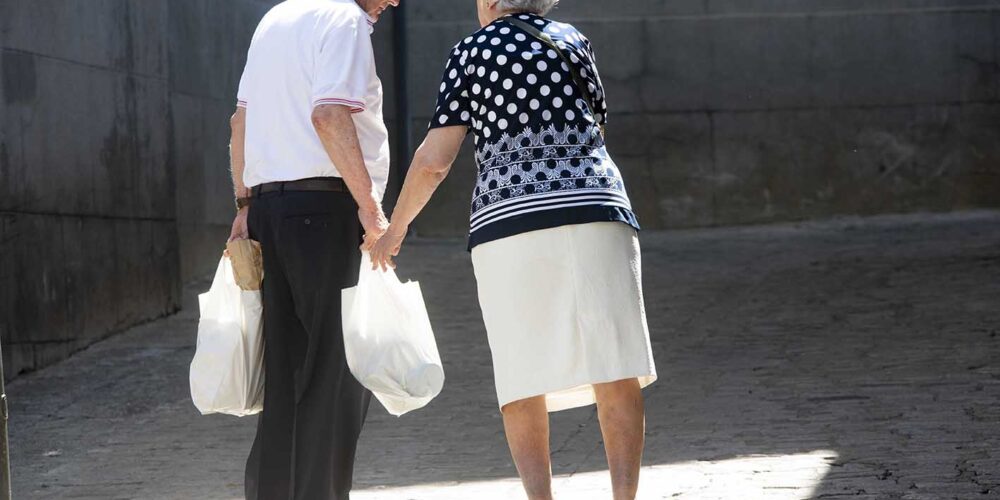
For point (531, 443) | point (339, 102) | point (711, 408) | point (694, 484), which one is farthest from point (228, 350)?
point (711, 408)

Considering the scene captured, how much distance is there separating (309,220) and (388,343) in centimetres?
44

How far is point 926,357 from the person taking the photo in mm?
7871

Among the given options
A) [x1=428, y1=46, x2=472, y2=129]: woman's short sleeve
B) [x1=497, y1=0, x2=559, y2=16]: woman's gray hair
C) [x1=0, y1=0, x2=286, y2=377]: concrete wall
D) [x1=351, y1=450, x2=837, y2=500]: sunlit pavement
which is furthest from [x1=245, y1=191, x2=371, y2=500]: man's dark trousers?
[x1=0, y1=0, x2=286, y2=377]: concrete wall

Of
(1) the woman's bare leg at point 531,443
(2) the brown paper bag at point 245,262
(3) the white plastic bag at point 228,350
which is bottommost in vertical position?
(1) the woman's bare leg at point 531,443

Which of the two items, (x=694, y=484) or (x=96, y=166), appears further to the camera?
(x=96, y=166)

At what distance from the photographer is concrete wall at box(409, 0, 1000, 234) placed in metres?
14.9

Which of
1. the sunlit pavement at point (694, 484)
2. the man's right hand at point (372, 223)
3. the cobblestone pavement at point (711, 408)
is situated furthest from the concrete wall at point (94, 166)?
the man's right hand at point (372, 223)

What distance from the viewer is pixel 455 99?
4.26m

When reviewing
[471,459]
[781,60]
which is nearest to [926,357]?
[471,459]

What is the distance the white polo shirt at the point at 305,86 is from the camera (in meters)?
4.34

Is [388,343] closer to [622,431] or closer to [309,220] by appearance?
[309,220]

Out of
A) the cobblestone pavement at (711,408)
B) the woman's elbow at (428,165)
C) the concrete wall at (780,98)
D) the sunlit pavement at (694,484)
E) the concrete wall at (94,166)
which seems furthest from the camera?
the concrete wall at (780,98)

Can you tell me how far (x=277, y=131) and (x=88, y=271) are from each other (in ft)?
15.4

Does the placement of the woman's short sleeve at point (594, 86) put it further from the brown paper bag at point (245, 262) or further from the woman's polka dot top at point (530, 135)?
the brown paper bag at point (245, 262)
